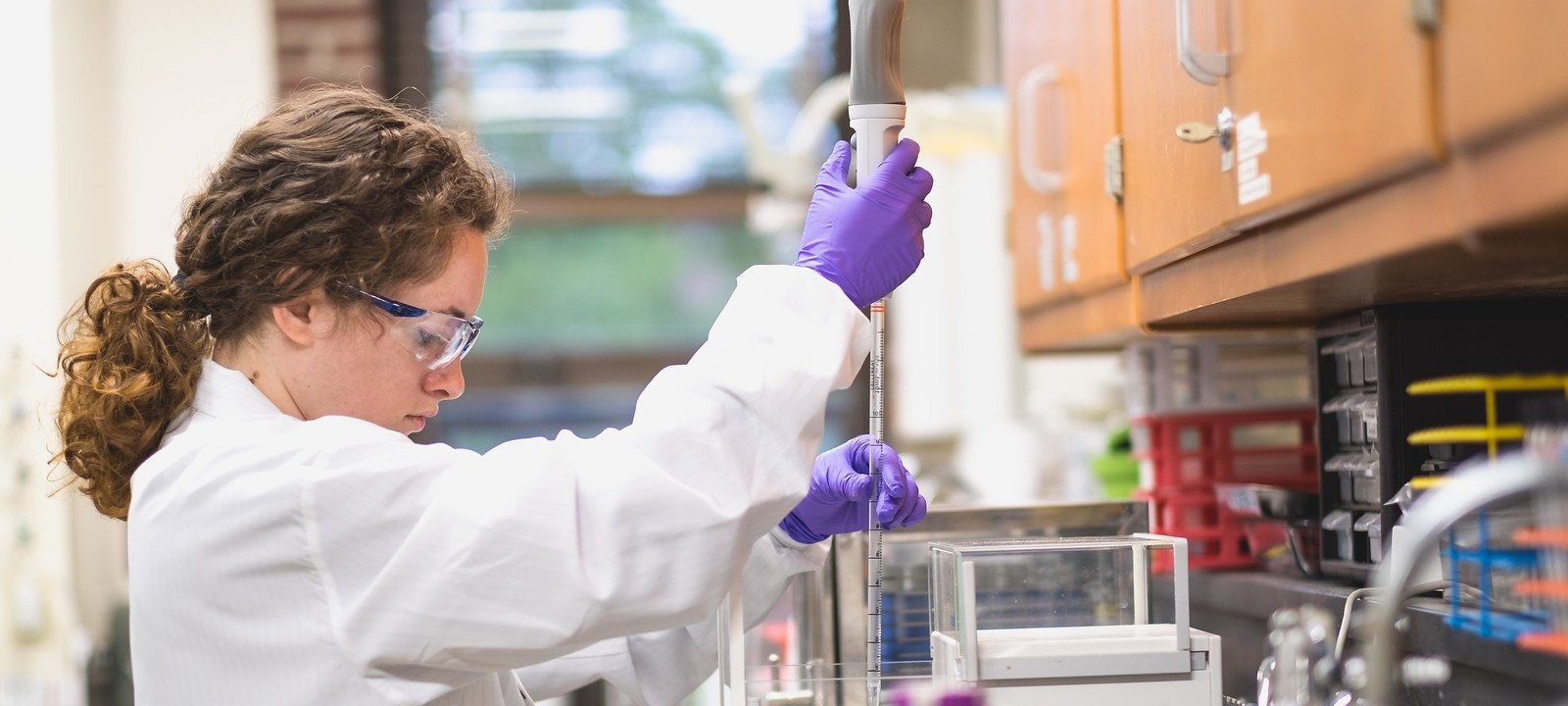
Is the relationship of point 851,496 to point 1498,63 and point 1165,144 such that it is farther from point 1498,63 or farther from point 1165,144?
point 1498,63

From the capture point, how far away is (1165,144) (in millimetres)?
1238

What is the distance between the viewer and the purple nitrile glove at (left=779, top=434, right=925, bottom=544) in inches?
47.7

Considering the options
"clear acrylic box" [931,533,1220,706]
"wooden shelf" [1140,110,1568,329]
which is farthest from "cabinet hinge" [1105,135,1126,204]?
"clear acrylic box" [931,533,1220,706]

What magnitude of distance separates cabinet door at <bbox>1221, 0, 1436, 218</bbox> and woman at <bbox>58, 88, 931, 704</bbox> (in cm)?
27

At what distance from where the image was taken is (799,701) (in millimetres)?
1127

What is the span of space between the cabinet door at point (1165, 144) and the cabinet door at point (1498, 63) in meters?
0.33

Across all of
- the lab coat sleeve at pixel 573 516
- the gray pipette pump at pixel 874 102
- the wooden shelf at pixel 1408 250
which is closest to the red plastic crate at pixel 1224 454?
the wooden shelf at pixel 1408 250

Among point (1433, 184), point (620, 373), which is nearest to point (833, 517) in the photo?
point (1433, 184)

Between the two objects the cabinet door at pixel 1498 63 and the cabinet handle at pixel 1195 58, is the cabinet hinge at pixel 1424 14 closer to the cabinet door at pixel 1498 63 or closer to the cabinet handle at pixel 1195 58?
the cabinet door at pixel 1498 63

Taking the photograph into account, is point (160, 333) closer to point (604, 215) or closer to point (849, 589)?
point (849, 589)

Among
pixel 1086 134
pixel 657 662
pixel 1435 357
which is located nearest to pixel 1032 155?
pixel 1086 134

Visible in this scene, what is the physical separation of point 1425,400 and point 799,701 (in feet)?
1.93

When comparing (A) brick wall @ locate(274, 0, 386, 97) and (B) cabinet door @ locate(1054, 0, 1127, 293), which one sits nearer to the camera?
(B) cabinet door @ locate(1054, 0, 1127, 293)

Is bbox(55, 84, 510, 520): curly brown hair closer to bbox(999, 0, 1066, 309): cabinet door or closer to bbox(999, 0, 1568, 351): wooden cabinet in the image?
bbox(999, 0, 1568, 351): wooden cabinet
